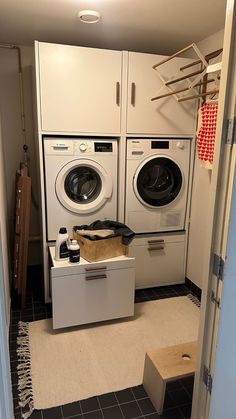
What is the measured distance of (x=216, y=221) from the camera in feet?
3.73

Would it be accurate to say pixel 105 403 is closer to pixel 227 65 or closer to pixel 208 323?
pixel 208 323

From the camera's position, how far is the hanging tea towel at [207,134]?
2203 millimetres

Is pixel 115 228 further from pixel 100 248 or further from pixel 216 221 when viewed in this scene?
pixel 216 221

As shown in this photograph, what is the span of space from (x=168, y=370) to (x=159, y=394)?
14cm

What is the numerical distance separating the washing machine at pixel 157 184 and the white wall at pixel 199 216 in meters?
0.10

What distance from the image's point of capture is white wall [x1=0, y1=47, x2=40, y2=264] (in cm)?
279

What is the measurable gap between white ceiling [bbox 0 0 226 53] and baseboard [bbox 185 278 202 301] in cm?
220

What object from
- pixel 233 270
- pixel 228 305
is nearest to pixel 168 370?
pixel 228 305

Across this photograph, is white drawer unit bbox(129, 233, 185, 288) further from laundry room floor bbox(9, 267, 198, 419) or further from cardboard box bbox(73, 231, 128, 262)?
laundry room floor bbox(9, 267, 198, 419)

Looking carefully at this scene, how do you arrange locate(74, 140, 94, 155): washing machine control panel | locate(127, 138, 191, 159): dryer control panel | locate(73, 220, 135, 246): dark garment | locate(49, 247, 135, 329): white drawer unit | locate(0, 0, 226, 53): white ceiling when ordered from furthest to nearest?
locate(127, 138, 191, 159): dryer control panel, locate(74, 140, 94, 155): washing machine control panel, locate(73, 220, 135, 246): dark garment, locate(49, 247, 135, 329): white drawer unit, locate(0, 0, 226, 53): white ceiling

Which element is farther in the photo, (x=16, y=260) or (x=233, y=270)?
(x=16, y=260)

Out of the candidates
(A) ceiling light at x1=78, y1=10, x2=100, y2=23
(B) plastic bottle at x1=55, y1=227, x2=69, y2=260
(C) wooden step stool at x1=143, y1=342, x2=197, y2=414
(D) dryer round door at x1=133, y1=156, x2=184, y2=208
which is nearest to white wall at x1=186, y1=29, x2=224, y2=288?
(D) dryer round door at x1=133, y1=156, x2=184, y2=208

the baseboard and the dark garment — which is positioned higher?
the dark garment

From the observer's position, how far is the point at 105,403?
1.67 m
